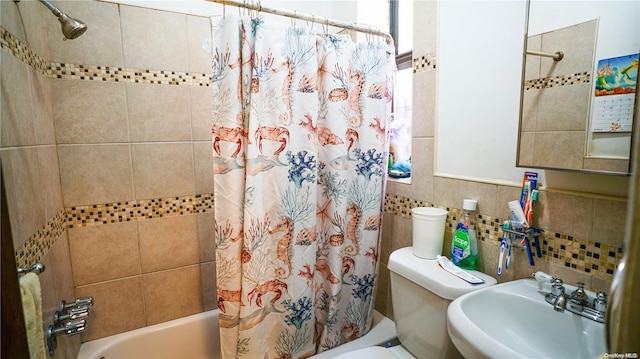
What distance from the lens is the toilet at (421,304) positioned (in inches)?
44.0

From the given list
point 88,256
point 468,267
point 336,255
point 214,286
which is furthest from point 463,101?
point 88,256

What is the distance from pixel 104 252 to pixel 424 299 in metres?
1.57

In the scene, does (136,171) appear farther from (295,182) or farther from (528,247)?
(528,247)

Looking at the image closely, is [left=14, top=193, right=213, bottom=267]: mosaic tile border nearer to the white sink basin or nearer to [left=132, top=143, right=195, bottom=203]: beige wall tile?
[left=132, top=143, right=195, bottom=203]: beige wall tile

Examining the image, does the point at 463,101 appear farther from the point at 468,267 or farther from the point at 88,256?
the point at 88,256

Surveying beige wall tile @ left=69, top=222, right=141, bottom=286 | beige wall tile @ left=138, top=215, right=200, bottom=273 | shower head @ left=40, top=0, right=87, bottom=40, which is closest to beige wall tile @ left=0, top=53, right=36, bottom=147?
shower head @ left=40, top=0, right=87, bottom=40

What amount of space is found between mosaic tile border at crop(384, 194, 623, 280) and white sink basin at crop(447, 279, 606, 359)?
0.09 m

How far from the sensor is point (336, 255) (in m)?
1.51

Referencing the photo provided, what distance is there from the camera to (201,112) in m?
1.74

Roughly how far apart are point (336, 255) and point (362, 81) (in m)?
0.86

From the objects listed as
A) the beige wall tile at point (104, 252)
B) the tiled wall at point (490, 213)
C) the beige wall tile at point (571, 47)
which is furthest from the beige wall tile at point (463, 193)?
the beige wall tile at point (104, 252)

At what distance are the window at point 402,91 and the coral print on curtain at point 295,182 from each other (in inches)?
9.4

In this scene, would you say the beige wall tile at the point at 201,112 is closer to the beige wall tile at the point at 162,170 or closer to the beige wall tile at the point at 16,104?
the beige wall tile at the point at 162,170

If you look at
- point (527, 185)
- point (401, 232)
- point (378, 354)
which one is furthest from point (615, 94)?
point (378, 354)
